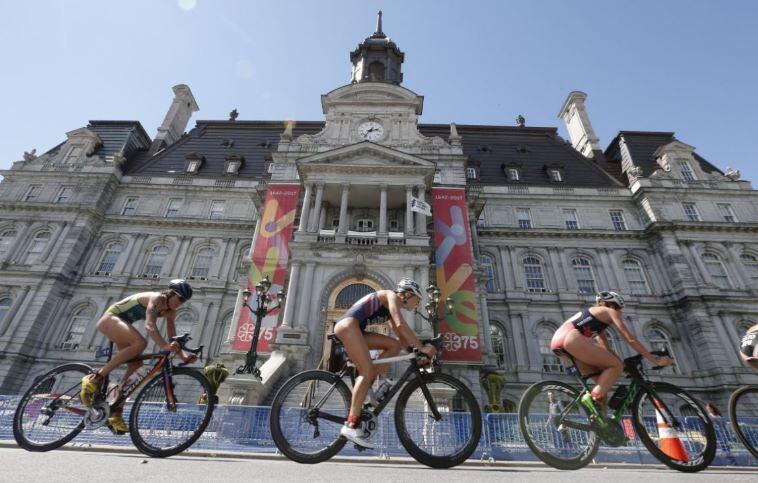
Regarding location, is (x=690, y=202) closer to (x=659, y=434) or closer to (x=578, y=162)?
(x=578, y=162)

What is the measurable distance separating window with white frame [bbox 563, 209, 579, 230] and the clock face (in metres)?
15.6

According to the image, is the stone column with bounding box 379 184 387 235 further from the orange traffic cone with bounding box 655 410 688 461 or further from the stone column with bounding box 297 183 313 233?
the orange traffic cone with bounding box 655 410 688 461

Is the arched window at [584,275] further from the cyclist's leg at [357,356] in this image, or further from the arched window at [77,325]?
the arched window at [77,325]

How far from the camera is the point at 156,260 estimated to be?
25.9m

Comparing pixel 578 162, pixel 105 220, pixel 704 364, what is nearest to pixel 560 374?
pixel 704 364

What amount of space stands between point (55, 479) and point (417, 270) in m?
16.5

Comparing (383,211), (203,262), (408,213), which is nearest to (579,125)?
(408,213)

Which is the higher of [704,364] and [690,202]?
[690,202]

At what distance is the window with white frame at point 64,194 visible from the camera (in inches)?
1063

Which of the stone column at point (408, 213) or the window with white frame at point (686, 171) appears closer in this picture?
the stone column at point (408, 213)

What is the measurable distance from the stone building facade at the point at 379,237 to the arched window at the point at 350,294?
3.4 inches

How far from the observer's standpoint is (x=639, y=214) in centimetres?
2709

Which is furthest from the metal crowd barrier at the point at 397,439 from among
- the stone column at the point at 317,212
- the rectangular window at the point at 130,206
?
the rectangular window at the point at 130,206

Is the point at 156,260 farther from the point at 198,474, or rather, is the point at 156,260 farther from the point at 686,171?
the point at 686,171
